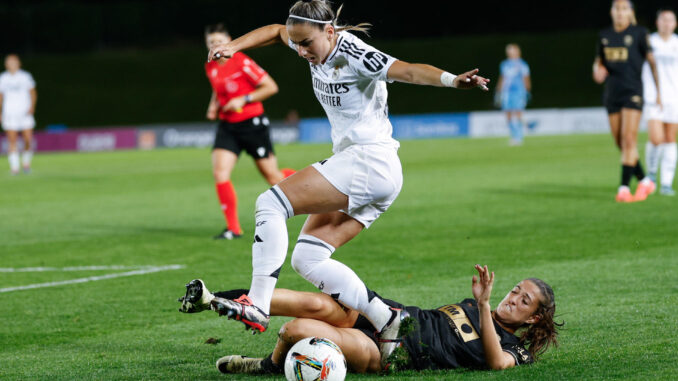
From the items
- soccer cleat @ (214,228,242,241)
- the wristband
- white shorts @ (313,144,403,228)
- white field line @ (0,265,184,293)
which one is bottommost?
soccer cleat @ (214,228,242,241)

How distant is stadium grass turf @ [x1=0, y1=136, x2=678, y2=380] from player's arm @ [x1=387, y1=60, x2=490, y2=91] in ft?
4.82

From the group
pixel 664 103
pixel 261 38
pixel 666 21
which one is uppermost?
pixel 666 21

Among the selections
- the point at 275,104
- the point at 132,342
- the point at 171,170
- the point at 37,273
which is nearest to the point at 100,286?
the point at 37,273

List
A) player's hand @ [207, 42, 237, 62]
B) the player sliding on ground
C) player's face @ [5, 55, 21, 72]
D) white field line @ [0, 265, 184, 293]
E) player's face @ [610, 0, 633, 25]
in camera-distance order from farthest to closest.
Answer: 1. player's face @ [5, 55, 21, 72]
2. player's face @ [610, 0, 633, 25]
3. white field line @ [0, 265, 184, 293]
4. player's hand @ [207, 42, 237, 62]
5. the player sliding on ground

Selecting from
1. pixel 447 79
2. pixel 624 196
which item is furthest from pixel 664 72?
pixel 447 79

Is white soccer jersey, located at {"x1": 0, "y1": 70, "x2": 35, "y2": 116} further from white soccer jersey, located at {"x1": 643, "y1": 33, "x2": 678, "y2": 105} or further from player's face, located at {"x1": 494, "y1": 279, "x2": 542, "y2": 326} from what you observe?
player's face, located at {"x1": 494, "y1": 279, "x2": 542, "y2": 326}

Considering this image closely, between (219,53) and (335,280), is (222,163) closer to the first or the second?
(219,53)

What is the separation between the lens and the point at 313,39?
5031 mm

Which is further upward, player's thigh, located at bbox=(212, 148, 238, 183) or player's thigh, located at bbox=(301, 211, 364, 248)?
player's thigh, located at bbox=(301, 211, 364, 248)

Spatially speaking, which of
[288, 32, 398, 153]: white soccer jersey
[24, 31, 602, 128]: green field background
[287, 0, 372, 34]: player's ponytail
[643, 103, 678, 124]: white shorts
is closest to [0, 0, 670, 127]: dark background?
[24, 31, 602, 128]: green field background

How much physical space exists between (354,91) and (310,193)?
24.3 inches

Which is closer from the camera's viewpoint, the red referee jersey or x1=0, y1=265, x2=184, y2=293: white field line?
x1=0, y1=265, x2=184, y2=293: white field line

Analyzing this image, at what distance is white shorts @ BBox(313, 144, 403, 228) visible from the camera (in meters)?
5.07

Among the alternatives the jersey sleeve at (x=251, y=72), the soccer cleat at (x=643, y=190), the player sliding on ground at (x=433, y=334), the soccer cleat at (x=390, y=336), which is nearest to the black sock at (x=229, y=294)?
the player sliding on ground at (x=433, y=334)
